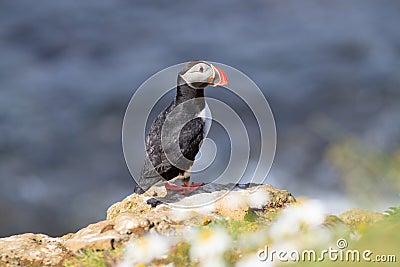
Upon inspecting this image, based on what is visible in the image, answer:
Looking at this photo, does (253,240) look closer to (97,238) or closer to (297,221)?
(297,221)

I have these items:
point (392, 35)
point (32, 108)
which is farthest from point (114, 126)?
point (392, 35)

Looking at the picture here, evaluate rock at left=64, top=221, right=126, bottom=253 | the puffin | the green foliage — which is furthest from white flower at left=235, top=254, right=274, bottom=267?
the puffin

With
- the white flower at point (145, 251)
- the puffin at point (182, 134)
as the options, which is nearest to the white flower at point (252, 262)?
the white flower at point (145, 251)

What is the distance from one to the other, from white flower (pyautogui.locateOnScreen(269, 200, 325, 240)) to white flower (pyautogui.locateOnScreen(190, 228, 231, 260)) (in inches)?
10.4

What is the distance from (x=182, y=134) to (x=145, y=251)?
249 centimetres

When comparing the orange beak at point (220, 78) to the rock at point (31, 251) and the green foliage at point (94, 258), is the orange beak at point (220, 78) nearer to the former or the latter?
the rock at point (31, 251)

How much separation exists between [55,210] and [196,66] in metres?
6.59

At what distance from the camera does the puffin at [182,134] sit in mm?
6059

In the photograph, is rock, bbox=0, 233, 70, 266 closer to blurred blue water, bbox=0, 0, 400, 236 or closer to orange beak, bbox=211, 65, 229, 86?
orange beak, bbox=211, 65, 229, 86

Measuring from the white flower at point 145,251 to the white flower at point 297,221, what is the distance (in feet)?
1.98

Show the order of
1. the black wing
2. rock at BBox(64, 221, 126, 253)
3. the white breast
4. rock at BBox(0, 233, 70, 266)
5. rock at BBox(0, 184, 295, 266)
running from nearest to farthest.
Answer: rock at BBox(64, 221, 126, 253), rock at BBox(0, 184, 295, 266), rock at BBox(0, 233, 70, 266), the black wing, the white breast

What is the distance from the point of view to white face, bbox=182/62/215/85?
20.1ft

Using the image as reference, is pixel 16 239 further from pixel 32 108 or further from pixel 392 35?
pixel 392 35

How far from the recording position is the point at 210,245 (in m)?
3.52
